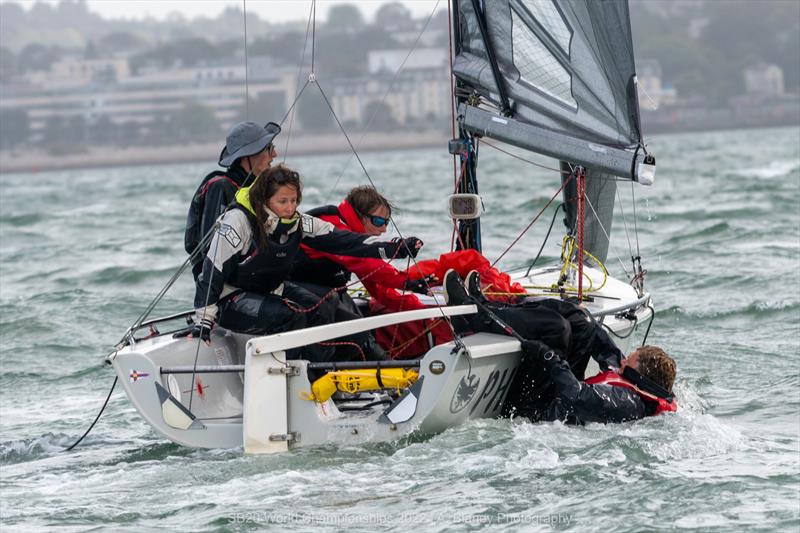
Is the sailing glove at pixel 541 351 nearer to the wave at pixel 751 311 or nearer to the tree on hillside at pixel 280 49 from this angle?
the wave at pixel 751 311

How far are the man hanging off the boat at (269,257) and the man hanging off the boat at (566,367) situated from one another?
40 centimetres

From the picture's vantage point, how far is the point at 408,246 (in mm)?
4793

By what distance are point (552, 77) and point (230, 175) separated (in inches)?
56.6

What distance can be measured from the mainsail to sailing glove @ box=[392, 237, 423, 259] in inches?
36.0

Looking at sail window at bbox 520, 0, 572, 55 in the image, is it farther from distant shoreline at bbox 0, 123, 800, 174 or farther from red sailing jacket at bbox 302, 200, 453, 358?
distant shoreline at bbox 0, 123, 800, 174

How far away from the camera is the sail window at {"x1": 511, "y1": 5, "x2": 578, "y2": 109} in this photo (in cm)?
562

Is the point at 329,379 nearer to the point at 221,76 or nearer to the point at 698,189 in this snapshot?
the point at 698,189

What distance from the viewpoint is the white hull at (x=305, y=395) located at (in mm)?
4641

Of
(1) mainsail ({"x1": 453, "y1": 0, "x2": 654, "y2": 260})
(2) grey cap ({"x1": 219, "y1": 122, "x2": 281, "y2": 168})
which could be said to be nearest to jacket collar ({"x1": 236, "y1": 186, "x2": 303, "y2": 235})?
(2) grey cap ({"x1": 219, "y1": 122, "x2": 281, "y2": 168})

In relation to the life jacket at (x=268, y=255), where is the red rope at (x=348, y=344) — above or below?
below

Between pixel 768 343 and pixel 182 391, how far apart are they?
3375 millimetres

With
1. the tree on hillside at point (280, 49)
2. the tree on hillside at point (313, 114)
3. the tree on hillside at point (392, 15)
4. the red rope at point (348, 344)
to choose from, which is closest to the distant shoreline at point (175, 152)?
the tree on hillside at point (313, 114)

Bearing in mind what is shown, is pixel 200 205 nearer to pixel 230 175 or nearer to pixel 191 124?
pixel 230 175

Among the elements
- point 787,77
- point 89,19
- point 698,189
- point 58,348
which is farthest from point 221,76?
point 89,19
